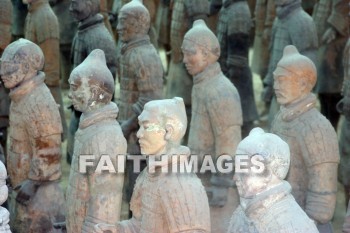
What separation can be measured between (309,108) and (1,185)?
7.04 ft

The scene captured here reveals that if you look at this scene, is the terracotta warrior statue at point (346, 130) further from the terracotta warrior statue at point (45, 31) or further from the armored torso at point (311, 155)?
the terracotta warrior statue at point (45, 31)

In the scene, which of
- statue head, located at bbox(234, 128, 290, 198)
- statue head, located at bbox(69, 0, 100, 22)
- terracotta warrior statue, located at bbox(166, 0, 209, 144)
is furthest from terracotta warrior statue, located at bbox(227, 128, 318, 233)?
terracotta warrior statue, located at bbox(166, 0, 209, 144)

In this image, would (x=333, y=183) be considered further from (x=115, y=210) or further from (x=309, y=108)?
(x=115, y=210)

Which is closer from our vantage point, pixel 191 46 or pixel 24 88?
pixel 24 88

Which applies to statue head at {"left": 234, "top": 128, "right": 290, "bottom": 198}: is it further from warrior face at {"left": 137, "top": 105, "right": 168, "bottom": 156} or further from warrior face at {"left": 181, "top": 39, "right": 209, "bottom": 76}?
warrior face at {"left": 181, "top": 39, "right": 209, "bottom": 76}

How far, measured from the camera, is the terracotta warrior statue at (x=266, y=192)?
18.4 ft

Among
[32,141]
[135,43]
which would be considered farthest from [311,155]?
[135,43]

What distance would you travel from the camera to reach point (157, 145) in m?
6.21

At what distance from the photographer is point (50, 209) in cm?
746

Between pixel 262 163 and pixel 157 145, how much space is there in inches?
29.5

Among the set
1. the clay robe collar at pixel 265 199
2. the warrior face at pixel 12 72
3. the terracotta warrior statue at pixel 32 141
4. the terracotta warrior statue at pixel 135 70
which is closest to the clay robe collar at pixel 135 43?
the terracotta warrior statue at pixel 135 70

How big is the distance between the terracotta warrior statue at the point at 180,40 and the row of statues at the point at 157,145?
134 cm

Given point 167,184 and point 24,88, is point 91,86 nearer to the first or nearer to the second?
point 24,88

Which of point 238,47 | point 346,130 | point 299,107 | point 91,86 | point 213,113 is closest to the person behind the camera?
point 91,86
